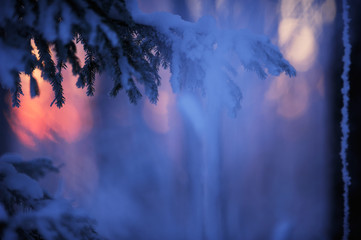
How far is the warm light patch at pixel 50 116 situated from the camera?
10.1 ft

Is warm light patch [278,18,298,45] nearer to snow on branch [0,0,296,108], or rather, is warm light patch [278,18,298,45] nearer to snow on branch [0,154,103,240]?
snow on branch [0,0,296,108]

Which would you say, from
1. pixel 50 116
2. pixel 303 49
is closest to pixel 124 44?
pixel 303 49

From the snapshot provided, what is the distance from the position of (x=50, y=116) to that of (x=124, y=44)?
9.84 ft

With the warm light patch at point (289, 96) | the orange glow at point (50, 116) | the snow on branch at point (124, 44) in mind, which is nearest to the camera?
the snow on branch at point (124, 44)

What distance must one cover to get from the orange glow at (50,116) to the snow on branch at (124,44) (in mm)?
2266

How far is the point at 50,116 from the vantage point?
321 cm

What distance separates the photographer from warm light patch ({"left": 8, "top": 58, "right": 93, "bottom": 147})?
3090mm

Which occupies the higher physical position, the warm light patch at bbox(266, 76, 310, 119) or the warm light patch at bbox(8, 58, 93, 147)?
the warm light patch at bbox(8, 58, 93, 147)

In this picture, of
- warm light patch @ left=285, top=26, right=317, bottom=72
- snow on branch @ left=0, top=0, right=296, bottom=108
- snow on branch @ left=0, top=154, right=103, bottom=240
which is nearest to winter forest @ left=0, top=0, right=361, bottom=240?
warm light patch @ left=285, top=26, right=317, bottom=72

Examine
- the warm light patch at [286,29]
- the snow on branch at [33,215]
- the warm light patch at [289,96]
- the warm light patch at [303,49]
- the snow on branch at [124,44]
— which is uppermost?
the warm light patch at [286,29]

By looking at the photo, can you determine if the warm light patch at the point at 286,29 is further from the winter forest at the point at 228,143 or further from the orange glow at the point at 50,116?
the orange glow at the point at 50,116

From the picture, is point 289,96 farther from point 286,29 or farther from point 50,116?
point 50,116

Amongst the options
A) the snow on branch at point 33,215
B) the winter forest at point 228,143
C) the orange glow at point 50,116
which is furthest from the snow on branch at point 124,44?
the orange glow at point 50,116

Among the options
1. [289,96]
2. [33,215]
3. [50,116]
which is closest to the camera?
[33,215]
